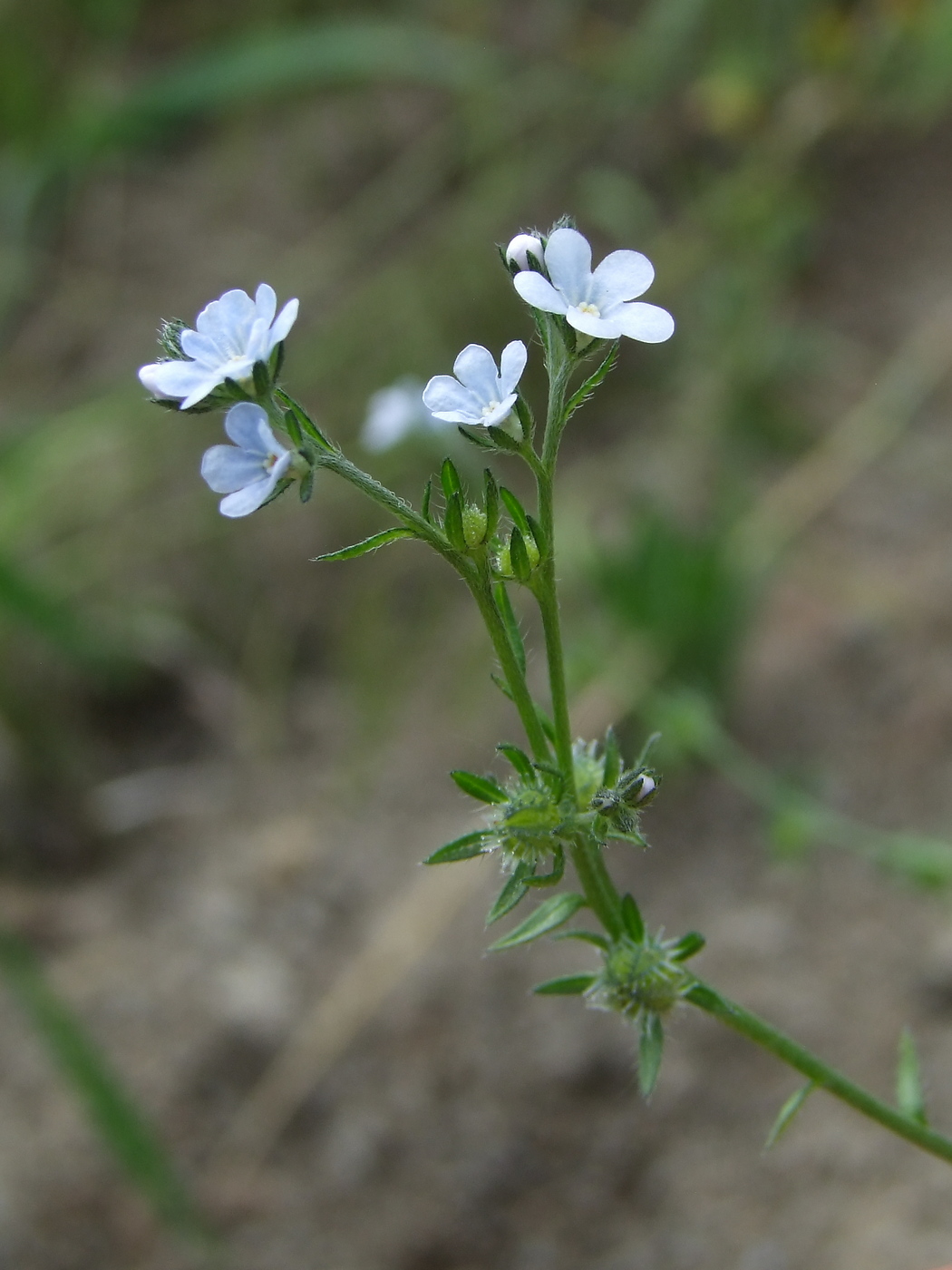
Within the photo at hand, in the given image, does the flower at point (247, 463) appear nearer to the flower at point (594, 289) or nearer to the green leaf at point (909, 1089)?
the flower at point (594, 289)

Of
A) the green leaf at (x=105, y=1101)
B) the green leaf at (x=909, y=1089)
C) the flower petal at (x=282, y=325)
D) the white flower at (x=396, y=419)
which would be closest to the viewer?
the flower petal at (x=282, y=325)

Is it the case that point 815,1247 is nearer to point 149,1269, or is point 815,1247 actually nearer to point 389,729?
point 149,1269

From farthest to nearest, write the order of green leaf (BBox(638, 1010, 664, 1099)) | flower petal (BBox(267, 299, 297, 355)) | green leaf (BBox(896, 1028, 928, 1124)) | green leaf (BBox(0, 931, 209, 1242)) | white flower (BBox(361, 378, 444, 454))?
white flower (BBox(361, 378, 444, 454))
green leaf (BBox(0, 931, 209, 1242))
green leaf (BBox(896, 1028, 928, 1124))
green leaf (BBox(638, 1010, 664, 1099))
flower petal (BBox(267, 299, 297, 355))

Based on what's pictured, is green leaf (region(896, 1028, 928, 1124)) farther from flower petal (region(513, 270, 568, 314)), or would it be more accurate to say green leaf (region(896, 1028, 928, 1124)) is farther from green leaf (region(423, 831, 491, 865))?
flower petal (region(513, 270, 568, 314))

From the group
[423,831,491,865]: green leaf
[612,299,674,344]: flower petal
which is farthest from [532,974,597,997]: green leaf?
[612,299,674,344]: flower petal

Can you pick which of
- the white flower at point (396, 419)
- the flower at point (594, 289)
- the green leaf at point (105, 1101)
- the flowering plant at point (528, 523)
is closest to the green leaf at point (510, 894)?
the flowering plant at point (528, 523)

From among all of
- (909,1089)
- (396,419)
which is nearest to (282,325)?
(909,1089)
